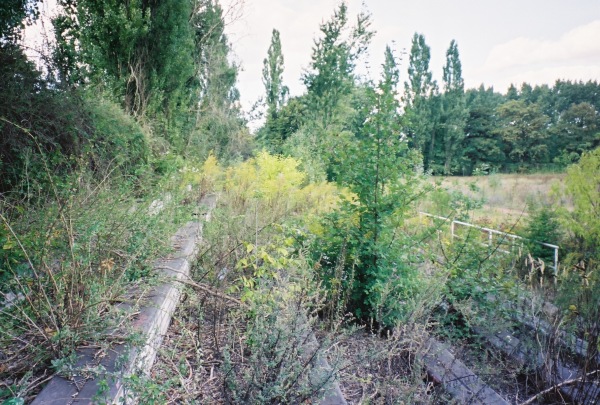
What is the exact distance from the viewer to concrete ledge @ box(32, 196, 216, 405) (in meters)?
1.35

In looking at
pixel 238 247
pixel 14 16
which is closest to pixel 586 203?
pixel 238 247

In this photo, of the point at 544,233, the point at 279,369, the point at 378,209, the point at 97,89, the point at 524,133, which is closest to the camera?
the point at 279,369

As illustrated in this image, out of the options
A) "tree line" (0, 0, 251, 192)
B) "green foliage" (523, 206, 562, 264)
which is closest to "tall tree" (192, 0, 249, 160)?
"tree line" (0, 0, 251, 192)

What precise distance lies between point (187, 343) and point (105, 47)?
257 inches

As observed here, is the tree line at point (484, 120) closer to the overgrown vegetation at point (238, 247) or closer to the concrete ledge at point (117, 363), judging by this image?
the overgrown vegetation at point (238, 247)

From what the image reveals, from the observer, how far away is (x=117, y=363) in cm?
137

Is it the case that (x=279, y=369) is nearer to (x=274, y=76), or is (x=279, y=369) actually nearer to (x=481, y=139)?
(x=274, y=76)

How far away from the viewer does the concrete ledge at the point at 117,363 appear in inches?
53.3

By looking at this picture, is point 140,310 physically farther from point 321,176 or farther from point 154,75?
point 321,176

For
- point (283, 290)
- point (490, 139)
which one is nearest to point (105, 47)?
point (283, 290)

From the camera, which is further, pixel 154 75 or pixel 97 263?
pixel 154 75

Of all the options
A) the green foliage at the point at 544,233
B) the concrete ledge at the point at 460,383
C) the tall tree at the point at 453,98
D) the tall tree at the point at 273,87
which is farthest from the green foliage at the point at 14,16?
the tall tree at the point at 453,98

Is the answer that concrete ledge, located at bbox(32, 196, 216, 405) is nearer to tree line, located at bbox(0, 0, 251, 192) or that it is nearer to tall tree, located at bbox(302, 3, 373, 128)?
tree line, located at bbox(0, 0, 251, 192)

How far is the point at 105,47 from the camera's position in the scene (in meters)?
6.24
